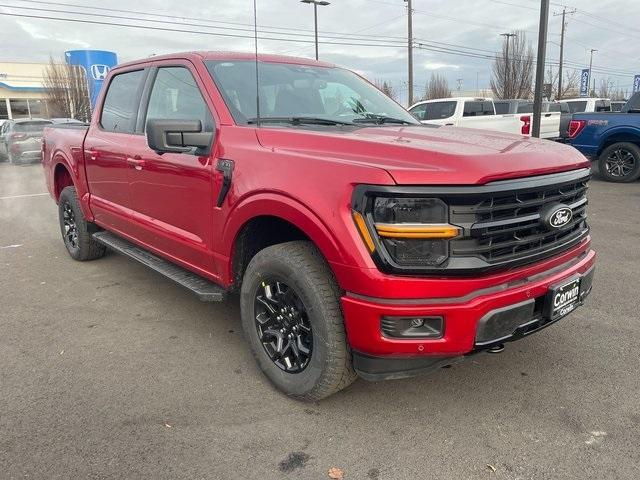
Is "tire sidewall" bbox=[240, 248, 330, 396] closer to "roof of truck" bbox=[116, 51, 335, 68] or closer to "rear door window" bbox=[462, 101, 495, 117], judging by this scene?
"roof of truck" bbox=[116, 51, 335, 68]

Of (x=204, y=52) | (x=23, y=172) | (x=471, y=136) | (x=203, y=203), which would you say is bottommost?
(x=23, y=172)

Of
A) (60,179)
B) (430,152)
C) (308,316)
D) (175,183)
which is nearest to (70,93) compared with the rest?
(60,179)

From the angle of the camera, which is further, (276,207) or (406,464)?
(276,207)

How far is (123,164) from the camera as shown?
4328 mm

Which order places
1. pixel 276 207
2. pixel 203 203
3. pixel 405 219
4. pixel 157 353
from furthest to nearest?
pixel 157 353 → pixel 203 203 → pixel 276 207 → pixel 405 219

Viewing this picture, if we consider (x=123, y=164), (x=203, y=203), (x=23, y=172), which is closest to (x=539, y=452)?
(x=203, y=203)

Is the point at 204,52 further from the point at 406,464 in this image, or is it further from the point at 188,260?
the point at 406,464

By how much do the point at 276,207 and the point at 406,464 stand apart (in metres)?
1.41

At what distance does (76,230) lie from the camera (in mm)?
5793

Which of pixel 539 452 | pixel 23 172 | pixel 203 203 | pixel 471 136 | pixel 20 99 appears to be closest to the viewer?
pixel 539 452

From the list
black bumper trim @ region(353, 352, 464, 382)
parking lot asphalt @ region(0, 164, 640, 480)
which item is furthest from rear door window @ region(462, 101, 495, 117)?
black bumper trim @ region(353, 352, 464, 382)

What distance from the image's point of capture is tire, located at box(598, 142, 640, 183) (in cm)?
1048

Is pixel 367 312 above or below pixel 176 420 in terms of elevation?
above

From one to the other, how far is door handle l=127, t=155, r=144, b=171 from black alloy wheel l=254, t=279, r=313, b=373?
5.26 ft
